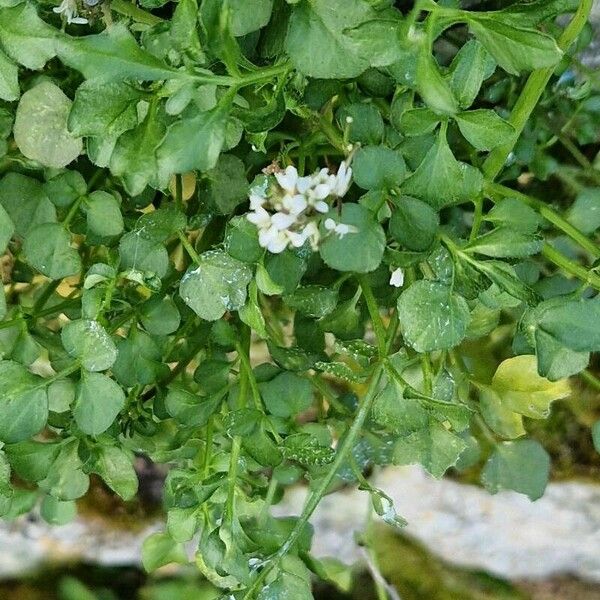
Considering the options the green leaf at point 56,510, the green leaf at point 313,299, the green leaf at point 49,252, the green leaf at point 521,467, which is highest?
the green leaf at point 313,299

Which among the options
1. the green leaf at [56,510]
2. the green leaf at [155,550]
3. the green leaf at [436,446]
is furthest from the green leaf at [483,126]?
the green leaf at [56,510]

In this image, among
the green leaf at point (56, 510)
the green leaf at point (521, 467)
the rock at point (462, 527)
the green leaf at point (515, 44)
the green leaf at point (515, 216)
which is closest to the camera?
the green leaf at point (515, 44)

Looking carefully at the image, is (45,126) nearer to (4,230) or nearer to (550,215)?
(4,230)

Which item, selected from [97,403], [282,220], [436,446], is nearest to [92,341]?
[97,403]

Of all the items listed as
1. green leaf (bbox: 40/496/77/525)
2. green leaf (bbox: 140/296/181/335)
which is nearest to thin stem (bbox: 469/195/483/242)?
green leaf (bbox: 140/296/181/335)

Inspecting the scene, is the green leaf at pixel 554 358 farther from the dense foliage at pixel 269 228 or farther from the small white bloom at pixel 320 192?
the small white bloom at pixel 320 192

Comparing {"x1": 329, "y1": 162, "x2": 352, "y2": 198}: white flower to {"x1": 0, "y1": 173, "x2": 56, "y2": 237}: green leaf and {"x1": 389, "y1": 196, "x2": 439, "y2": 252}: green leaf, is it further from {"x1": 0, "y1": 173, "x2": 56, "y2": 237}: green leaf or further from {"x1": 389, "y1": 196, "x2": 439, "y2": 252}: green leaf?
{"x1": 0, "y1": 173, "x2": 56, "y2": 237}: green leaf
